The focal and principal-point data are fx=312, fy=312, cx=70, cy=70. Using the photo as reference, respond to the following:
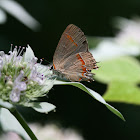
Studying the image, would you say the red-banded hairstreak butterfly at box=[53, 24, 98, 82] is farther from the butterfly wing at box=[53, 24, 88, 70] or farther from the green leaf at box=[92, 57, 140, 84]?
the green leaf at box=[92, 57, 140, 84]

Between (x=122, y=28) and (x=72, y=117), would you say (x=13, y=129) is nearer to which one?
(x=72, y=117)

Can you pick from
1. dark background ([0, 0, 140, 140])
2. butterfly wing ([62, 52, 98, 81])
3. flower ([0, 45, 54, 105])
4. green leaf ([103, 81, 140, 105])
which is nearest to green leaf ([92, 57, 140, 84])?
green leaf ([103, 81, 140, 105])

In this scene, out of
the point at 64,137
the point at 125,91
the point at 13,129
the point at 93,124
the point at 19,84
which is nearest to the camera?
the point at 13,129

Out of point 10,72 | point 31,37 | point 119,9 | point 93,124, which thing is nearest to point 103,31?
point 119,9

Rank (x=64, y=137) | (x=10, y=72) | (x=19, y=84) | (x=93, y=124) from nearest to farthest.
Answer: (x=19, y=84)
(x=10, y=72)
(x=64, y=137)
(x=93, y=124)

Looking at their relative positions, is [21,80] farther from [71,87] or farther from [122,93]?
[71,87]

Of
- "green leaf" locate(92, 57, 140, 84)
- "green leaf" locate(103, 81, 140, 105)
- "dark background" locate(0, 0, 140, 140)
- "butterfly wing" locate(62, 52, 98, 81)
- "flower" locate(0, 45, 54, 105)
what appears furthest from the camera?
"dark background" locate(0, 0, 140, 140)

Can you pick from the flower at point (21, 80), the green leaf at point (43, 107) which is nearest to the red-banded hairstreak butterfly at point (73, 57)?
the flower at point (21, 80)

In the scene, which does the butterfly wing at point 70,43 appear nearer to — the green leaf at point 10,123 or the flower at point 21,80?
the flower at point 21,80
